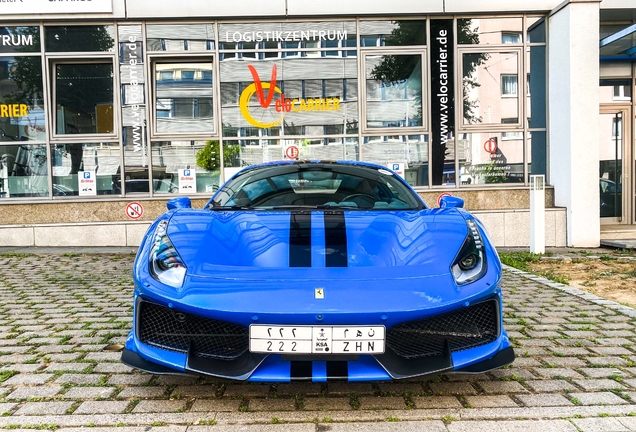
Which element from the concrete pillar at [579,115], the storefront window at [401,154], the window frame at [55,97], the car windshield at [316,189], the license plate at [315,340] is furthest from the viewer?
the storefront window at [401,154]

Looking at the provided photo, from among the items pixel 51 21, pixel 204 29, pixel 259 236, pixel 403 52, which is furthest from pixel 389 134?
pixel 259 236

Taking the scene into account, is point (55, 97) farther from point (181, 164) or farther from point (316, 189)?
point (316, 189)

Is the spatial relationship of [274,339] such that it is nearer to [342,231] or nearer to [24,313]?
[342,231]

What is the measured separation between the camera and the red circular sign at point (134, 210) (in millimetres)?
8750

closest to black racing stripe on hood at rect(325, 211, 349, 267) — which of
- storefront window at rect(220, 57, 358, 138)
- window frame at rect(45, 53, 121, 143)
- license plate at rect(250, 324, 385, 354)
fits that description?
license plate at rect(250, 324, 385, 354)

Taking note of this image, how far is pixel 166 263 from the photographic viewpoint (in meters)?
2.53

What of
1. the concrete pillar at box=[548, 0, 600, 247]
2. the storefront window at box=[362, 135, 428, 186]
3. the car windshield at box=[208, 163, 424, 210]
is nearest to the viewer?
the car windshield at box=[208, 163, 424, 210]

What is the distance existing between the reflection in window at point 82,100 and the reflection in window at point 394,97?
460cm

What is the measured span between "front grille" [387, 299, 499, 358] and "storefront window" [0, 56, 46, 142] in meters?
8.56

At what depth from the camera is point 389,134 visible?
9000 mm

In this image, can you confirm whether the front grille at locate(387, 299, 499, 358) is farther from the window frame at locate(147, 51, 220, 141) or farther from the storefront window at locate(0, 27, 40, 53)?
the storefront window at locate(0, 27, 40, 53)

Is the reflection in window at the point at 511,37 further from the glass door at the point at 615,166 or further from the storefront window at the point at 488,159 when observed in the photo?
the glass door at the point at 615,166

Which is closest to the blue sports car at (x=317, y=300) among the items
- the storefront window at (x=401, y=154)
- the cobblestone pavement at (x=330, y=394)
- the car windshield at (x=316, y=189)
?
the cobblestone pavement at (x=330, y=394)

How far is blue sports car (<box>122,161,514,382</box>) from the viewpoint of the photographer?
2176mm
